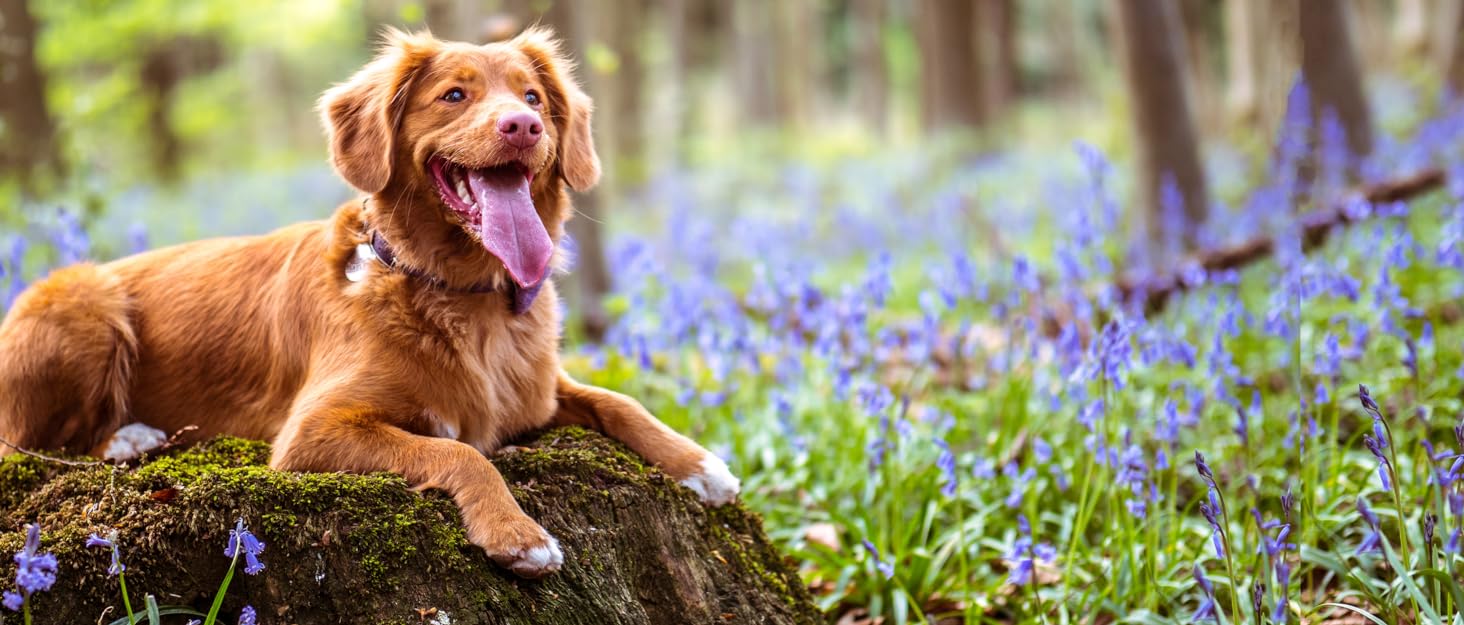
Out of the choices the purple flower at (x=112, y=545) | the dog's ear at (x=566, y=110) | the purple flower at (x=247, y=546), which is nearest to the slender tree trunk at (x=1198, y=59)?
the dog's ear at (x=566, y=110)

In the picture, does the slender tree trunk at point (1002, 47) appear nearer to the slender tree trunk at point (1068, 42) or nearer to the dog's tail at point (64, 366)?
the slender tree trunk at point (1068, 42)

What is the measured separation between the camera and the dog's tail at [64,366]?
313 cm

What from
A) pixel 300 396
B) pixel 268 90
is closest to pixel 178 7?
pixel 300 396

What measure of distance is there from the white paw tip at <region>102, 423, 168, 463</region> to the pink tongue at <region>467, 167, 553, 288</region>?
123 cm

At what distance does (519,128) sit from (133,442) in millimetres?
1558

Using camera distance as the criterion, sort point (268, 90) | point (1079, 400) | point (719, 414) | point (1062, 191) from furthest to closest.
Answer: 1. point (268, 90)
2. point (1062, 191)
3. point (719, 414)
4. point (1079, 400)

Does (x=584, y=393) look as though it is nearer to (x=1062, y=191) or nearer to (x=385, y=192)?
(x=385, y=192)

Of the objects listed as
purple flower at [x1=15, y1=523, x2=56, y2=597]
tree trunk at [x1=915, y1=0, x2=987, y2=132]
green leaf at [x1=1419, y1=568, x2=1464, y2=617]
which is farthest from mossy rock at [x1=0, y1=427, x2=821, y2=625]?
tree trunk at [x1=915, y1=0, x2=987, y2=132]

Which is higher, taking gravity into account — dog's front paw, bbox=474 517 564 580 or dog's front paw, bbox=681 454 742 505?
dog's front paw, bbox=474 517 564 580

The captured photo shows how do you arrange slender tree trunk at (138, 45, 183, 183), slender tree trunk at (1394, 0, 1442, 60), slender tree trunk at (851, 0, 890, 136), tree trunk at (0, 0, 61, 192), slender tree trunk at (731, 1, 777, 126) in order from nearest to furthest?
1. tree trunk at (0, 0, 61, 192)
2. slender tree trunk at (138, 45, 183, 183)
3. slender tree trunk at (1394, 0, 1442, 60)
4. slender tree trunk at (731, 1, 777, 126)
5. slender tree trunk at (851, 0, 890, 136)

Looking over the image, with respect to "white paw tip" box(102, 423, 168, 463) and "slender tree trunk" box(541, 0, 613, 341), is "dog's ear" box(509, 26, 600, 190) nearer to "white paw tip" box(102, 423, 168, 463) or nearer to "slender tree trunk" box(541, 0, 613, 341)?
"white paw tip" box(102, 423, 168, 463)

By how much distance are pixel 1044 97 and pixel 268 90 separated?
2730 cm

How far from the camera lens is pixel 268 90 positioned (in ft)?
107

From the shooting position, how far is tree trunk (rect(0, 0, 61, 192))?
8.86 metres
